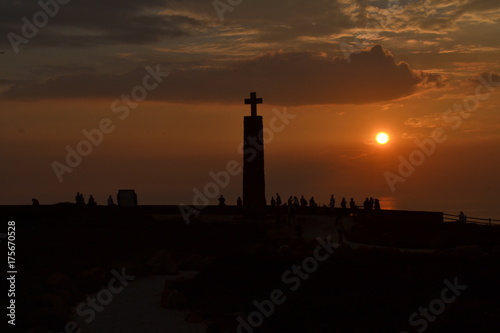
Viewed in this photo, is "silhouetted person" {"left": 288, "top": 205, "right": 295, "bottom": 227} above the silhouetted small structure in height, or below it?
below

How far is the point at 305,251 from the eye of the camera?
31.4 metres

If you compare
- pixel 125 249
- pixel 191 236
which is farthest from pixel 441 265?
pixel 125 249

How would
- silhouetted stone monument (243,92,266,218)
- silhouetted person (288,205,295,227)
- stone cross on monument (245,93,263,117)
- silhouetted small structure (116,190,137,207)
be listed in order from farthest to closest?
1. silhouetted person (288,205,295,227)
2. silhouetted small structure (116,190,137,207)
3. stone cross on monument (245,93,263,117)
4. silhouetted stone monument (243,92,266,218)

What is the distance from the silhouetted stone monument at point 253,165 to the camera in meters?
37.7

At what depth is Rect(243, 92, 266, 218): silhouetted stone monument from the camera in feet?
124

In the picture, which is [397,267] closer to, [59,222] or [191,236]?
[191,236]

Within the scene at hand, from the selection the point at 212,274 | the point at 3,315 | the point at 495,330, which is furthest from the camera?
the point at 212,274

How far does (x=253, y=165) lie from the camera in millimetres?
37688

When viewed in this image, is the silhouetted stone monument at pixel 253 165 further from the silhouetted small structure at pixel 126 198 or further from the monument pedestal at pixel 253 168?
the silhouetted small structure at pixel 126 198

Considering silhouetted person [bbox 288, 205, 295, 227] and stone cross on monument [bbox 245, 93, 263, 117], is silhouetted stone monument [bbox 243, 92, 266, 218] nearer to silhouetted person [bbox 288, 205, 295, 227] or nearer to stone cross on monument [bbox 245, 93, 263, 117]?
stone cross on monument [bbox 245, 93, 263, 117]

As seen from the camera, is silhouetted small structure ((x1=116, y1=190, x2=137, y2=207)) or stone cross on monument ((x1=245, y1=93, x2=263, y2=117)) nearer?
stone cross on monument ((x1=245, y1=93, x2=263, y2=117))

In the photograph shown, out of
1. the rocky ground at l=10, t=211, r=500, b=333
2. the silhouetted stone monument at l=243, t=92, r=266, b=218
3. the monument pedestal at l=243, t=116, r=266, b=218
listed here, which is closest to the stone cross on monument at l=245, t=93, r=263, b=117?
the silhouetted stone monument at l=243, t=92, r=266, b=218

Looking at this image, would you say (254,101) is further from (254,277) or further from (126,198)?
(254,277)

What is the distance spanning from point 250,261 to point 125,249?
7.22m
